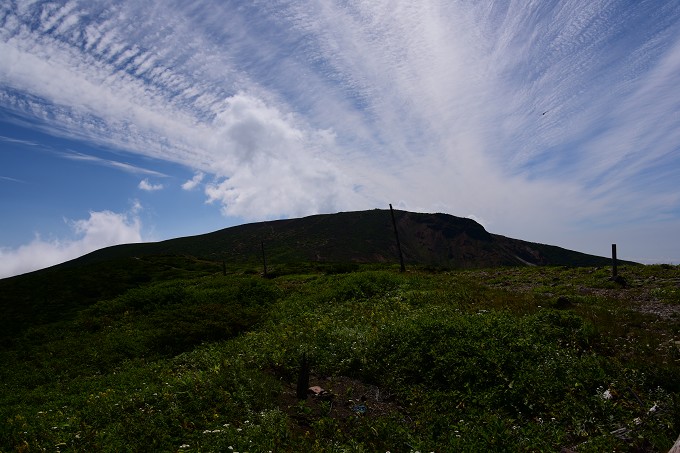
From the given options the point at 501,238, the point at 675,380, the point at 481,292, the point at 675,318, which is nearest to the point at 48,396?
the point at 675,380

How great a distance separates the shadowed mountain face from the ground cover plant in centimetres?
10667

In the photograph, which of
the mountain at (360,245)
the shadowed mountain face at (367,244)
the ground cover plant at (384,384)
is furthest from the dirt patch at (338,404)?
the shadowed mountain face at (367,244)

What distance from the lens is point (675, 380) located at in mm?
8773

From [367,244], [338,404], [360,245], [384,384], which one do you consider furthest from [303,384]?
[367,244]

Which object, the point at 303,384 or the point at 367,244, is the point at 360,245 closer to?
the point at 367,244

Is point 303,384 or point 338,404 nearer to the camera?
point 338,404

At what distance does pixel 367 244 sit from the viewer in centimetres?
14412

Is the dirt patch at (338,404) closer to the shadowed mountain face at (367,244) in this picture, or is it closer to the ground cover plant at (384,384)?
the ground cover plant at (384,384)

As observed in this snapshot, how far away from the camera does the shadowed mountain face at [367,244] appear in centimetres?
13700

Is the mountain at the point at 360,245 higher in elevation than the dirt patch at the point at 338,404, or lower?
higher

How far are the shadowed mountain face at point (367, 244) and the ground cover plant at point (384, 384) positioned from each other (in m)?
107

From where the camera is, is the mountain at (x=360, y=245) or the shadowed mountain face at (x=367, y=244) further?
the shadowed mountain face at (x=367, y=244)

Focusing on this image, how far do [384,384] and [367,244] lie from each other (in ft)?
440

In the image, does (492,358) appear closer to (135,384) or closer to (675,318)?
(675,318)
